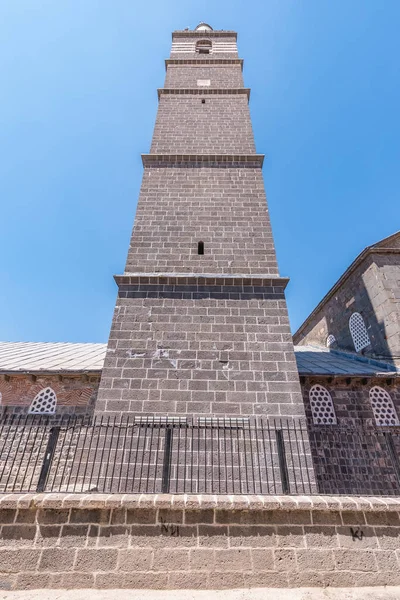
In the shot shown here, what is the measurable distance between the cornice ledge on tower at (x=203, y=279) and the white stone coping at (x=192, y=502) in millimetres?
4582

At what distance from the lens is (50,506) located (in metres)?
3.59

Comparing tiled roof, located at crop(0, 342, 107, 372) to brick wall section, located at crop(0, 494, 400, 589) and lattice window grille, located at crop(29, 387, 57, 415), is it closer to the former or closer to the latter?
lattice window grille, located at crop(29, 387, 57, 415)

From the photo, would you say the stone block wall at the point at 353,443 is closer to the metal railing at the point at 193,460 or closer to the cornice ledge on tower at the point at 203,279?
the metal railing at the point at 193,460

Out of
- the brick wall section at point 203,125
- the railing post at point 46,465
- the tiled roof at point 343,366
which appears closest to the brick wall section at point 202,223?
the brick wall section at point 203,125

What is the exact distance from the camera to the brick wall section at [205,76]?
44.9 feet

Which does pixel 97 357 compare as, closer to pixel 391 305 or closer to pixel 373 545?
pixel 373 545

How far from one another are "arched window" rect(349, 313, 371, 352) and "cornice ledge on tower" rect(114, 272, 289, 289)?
6.10m

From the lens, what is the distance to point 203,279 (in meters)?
7.53

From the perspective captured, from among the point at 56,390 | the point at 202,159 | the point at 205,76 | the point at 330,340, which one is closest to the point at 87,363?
the point at 56,390

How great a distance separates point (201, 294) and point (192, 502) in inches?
176

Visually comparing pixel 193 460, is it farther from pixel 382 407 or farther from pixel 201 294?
pixel 382 407

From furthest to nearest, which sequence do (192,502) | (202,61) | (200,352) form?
(202,61)
(200,352)
(192,502)

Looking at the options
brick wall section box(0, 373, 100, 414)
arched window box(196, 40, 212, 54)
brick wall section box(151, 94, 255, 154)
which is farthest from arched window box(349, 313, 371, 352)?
arched window box(196, 40, 212, 54)

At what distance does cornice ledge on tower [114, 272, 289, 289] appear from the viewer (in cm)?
748
